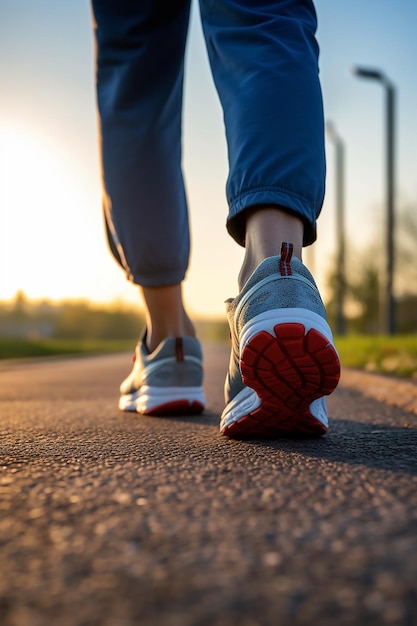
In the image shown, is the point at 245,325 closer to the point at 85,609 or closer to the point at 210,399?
the point at 85,609

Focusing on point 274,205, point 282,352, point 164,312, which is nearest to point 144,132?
point 164,312

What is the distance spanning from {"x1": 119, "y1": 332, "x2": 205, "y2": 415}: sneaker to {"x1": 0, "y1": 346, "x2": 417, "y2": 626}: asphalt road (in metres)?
0.74

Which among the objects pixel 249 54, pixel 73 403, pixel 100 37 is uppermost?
pixel 100 37

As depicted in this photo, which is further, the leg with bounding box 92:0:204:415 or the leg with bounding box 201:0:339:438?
the leg with bounding box 92:0:204:415

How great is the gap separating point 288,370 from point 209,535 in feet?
1.84

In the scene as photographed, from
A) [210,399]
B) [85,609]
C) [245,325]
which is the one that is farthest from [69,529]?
[210,399]

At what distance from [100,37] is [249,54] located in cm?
62

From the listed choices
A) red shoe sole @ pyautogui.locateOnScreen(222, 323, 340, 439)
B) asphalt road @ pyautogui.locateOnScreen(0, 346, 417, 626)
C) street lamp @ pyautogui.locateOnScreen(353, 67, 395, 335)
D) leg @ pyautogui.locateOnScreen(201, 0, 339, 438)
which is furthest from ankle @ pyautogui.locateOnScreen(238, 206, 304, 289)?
street lamp @ pyautogui.locateOnScreen(353, 67, 395, 335)

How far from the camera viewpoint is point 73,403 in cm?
271

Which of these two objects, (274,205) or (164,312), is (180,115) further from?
(274,205)

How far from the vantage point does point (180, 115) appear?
2.10 metres

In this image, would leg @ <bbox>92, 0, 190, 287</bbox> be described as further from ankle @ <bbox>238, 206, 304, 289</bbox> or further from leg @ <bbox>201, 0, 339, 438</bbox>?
ankle @ <bbox>238, 206, 304, 289</bbox>

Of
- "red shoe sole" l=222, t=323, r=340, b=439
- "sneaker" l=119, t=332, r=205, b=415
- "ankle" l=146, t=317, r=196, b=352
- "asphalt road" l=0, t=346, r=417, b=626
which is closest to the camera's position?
"asphalt road" l=0, t=346, r=417, b=626

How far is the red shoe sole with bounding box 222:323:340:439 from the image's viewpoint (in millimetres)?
1212
